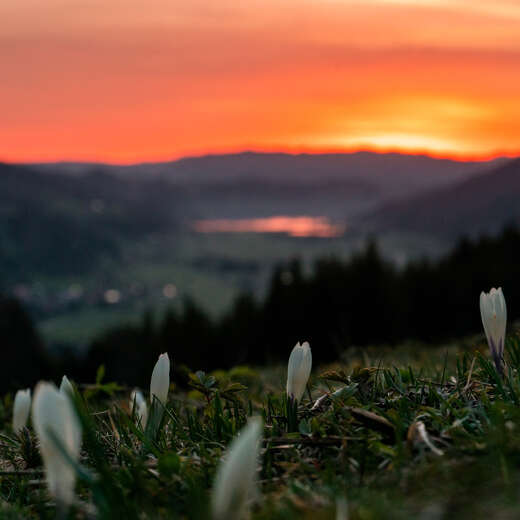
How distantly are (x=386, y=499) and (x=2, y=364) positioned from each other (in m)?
76.5

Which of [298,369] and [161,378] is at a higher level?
[298,369]

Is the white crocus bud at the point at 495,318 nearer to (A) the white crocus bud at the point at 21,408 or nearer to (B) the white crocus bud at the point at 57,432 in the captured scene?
(B) the white crocus bud at the point at 57,432

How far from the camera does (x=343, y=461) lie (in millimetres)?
2770

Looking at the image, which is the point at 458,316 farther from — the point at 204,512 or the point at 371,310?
the point at 204,512

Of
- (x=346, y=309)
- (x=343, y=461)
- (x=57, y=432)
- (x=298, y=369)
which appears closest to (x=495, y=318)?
(x=298, y=369)

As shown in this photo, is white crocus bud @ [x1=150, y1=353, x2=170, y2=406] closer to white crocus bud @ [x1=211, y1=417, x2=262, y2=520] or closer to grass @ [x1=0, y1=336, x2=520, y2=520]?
grass @ [x1=0, y1=336, x2=520, y2=520]

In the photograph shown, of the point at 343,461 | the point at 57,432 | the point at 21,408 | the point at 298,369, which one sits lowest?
the point at 21,408

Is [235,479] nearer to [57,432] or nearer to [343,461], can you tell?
[57,432]

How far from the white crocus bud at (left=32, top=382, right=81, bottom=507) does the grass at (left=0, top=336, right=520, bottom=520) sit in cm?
9

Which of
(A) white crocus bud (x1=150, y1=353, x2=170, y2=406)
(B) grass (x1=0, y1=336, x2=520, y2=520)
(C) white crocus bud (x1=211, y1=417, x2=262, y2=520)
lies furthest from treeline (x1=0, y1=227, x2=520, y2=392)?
(C) white crocus bud (x1=211, y1=417, x2=262, y2=520)

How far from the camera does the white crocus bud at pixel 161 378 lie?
3.62 m

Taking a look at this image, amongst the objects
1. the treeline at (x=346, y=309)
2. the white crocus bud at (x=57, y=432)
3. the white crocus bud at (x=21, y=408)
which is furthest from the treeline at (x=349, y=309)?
the white crocus bud at (x=57, y=432)

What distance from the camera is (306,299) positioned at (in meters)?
56.6

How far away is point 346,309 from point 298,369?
5285 centimetres
